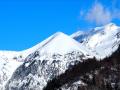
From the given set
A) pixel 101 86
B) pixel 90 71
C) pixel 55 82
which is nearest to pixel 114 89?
pixel 101 86

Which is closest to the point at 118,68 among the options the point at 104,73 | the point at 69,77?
the point at 104,73

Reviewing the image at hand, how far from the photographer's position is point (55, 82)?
251 ft

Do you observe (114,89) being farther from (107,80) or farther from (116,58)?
(116,58)

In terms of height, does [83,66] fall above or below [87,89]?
above

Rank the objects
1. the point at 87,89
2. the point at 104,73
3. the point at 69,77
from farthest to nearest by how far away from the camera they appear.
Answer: the point at 69,77 < the point at 104,73 < the point at 87,89

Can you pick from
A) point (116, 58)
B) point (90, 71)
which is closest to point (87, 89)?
point (90, 71)

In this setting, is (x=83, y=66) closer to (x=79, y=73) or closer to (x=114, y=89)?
(x=79, y=73)

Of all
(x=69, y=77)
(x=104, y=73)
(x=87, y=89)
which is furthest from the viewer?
(x=69, y=77)

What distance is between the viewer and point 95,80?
227ft

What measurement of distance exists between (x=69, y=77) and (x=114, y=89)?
10.6 meters

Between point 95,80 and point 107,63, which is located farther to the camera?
point 107,63

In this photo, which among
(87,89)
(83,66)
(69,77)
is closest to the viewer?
(87,89)

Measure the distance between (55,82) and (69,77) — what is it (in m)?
2.24

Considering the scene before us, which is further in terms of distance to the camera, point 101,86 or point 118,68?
point 118,68
